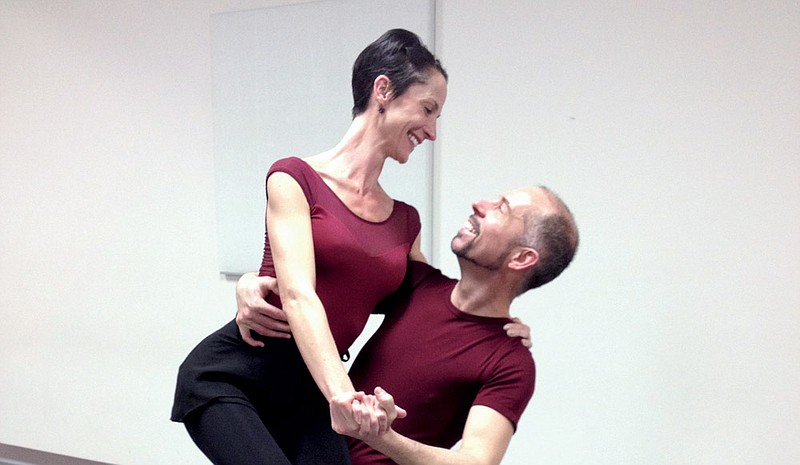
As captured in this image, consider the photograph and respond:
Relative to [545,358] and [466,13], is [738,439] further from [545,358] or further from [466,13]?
[466,13]

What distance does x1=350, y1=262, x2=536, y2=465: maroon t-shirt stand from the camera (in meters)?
1.66

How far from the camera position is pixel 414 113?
1.62m

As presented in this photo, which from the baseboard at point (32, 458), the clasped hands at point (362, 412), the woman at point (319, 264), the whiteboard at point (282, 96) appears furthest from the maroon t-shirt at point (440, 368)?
the whiteboard at point (282, 96)

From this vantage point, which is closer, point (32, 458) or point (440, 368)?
point (32, 458)

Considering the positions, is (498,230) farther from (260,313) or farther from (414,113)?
(260,313)

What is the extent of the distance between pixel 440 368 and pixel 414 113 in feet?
1.75

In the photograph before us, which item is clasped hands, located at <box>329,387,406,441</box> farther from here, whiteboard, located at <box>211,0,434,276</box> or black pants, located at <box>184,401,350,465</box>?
whiteboard, located at <box>211,0,434,276</box>

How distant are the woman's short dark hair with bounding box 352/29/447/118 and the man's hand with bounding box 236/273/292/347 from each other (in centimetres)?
42

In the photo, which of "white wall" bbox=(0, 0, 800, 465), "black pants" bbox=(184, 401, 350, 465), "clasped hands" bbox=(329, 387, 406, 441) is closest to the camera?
"clasped hands" bbox=(329, 387, 406, 441)

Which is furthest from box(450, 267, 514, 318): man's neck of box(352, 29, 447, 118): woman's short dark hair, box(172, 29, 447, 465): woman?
box(352, 29, 447, 118): woman's short dark hair

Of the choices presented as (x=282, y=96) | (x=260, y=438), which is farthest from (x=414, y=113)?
(x=282, y=96)

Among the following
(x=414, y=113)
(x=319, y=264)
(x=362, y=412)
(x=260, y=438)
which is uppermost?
(x=414, y=113)

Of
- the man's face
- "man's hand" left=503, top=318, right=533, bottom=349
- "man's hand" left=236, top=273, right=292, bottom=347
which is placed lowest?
"man's hand" left=503, top=318, right=533, bottom=349

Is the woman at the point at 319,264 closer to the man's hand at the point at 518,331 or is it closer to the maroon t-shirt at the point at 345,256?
the maroon t-shirt at the point at 345,256
